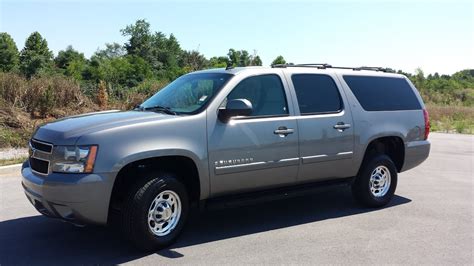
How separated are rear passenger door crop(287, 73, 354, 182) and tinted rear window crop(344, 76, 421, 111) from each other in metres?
0.40

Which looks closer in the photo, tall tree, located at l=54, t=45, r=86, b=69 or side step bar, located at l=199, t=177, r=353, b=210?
side step bar, located at l=199, t=177, r=353, b=210

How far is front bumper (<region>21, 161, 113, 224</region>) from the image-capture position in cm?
423

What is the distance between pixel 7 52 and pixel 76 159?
7480 cm

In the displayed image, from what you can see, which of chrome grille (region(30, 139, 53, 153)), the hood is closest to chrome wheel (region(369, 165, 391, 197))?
the hood

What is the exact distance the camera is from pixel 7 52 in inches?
2751

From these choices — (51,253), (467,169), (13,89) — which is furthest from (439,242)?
(13,89)

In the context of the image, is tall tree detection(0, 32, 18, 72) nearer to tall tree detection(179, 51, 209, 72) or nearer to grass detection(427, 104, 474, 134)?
tall tree detection(179, 51, 209, 72)

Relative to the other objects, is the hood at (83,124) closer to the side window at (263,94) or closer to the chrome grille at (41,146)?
the chrome grille at (41,146)

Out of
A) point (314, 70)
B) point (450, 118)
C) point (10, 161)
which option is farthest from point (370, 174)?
point (450, 118)

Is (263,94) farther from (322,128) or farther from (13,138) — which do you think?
(13,138)

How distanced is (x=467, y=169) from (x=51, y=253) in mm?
9162

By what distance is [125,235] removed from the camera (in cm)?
457

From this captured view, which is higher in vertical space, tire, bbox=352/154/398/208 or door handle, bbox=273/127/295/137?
door handle, bbox=273/127/295/137

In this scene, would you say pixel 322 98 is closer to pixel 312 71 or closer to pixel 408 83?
pixel 312 71
